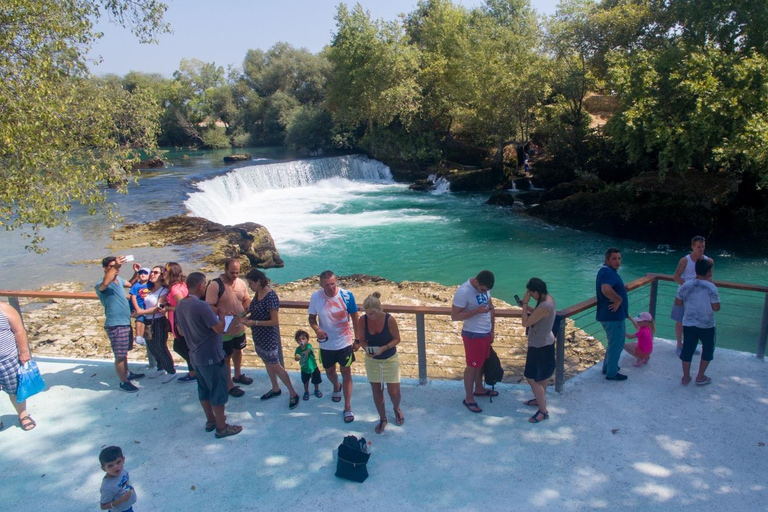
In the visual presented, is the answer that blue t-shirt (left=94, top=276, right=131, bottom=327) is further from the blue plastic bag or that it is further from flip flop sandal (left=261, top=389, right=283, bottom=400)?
flip flop sandal (left=261, top=389, right=283, bottom=400)

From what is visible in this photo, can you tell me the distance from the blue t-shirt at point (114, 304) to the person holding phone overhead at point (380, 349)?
281 centimetres

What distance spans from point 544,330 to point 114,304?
15.0 ft

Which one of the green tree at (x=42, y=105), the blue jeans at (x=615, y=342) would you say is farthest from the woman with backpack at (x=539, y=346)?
the green tree at (x=42, y=105)

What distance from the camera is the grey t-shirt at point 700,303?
18.1 ft

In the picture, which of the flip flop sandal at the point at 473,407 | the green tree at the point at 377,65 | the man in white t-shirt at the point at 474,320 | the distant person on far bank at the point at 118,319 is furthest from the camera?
the green tree at the point at 377,65

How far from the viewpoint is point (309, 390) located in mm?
5922

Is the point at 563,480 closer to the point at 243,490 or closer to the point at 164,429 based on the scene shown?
the point at 243,490

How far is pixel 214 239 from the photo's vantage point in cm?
1747

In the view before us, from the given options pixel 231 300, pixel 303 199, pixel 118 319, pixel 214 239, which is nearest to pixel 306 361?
pixel 231 300

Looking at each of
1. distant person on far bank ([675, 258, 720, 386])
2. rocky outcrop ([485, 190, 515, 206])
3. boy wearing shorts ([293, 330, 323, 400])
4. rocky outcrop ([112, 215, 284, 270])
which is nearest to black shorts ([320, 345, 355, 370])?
boy wearing shorts ([293, 330, 323, 400])

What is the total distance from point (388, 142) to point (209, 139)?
73.2ft

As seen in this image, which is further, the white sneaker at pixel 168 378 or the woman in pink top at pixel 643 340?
the white sneaker at pixel 168 378

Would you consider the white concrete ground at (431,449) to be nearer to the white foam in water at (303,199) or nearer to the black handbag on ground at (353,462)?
the black handbag on ground at (353,462)

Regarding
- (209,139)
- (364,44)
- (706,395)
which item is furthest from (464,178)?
(209,139)
